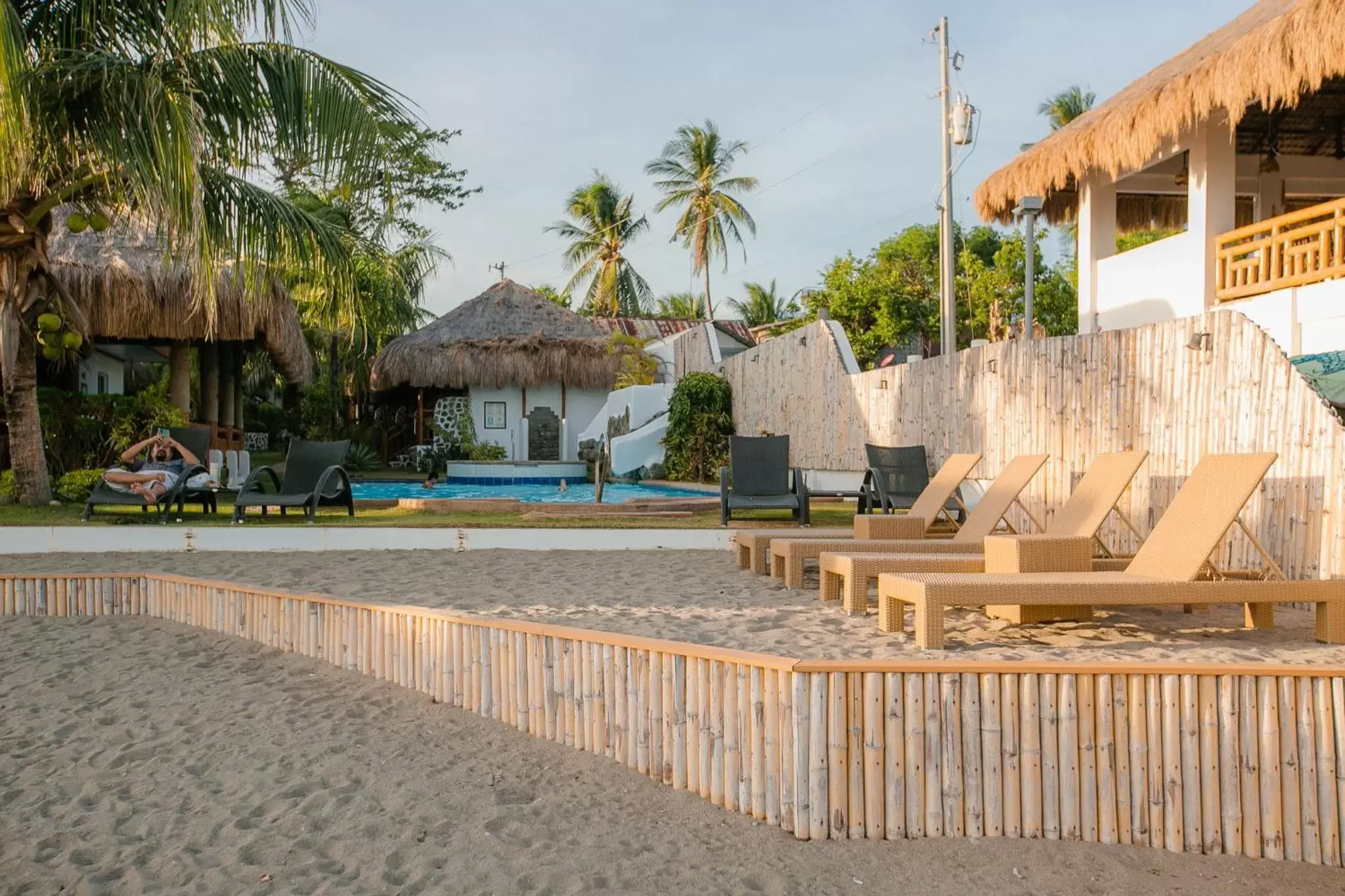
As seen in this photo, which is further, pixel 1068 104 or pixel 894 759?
pixel 1068 104

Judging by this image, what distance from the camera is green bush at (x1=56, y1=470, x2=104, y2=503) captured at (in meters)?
9.41

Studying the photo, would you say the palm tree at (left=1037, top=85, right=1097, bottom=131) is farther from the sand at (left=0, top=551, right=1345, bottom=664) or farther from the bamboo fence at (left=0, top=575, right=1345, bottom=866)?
the bamboo fence at (left=0, top=575, right=1345, bottom=866)

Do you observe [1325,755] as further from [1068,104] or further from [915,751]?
[1068,104]

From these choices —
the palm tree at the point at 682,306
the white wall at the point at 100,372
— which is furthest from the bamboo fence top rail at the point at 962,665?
the palm tree at the point at 682,306

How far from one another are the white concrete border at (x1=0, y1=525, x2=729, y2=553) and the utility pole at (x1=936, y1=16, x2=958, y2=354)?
6315 mm

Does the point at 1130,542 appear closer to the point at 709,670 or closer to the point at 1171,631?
Answer: the point at 1171,631

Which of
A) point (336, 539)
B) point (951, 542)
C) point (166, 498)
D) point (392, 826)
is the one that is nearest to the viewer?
point (392, 826)

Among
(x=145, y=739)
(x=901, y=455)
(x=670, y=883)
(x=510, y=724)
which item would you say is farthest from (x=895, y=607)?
(x=901, y=455)

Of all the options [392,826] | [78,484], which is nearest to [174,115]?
[78,484]

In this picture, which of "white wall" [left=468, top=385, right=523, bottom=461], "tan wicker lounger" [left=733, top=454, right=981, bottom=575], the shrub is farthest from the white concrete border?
"white wall" [left=468, top=385, right=523, bottom=461]

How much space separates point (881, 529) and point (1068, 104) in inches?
1321

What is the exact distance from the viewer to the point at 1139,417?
696cm

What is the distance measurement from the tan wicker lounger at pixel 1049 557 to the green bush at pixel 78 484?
7.42 m

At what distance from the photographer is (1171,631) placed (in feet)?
15.2
